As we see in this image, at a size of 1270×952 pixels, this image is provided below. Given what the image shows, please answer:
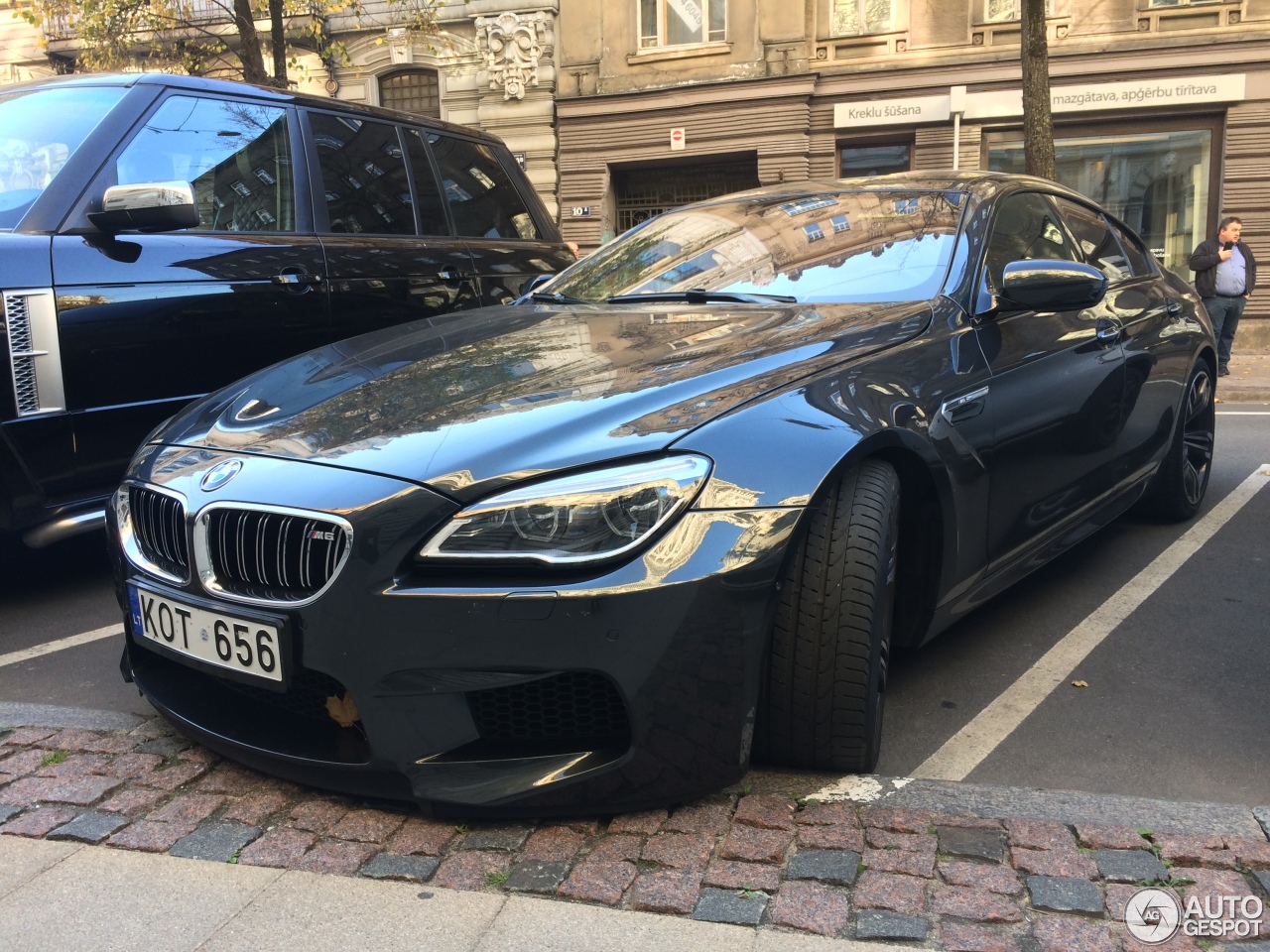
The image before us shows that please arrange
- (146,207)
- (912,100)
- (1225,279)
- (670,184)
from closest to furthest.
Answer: (146,207) → (1225,279) → (912,100) → (670,184)

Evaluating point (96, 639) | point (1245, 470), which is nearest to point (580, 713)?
point (96, 639)

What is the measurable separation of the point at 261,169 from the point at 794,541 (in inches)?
125

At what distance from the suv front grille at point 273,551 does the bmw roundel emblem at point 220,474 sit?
0.26 ft

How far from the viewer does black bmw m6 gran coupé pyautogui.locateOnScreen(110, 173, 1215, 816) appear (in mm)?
2119

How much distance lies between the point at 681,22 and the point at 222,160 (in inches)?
566

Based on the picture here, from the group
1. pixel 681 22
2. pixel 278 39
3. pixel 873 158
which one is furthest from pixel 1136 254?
pixel 681 22

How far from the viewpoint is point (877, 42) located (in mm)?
16266

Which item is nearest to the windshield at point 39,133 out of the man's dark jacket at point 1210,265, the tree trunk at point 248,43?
the tree trunk at point 248,43

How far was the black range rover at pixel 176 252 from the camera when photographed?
3.62 metres

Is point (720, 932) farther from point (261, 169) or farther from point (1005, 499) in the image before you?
point (261, 169)

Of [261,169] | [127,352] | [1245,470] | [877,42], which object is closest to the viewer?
[127,352]

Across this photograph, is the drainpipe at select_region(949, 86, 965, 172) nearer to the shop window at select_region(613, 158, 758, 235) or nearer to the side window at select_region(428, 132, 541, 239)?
the shop window at select_region(613, 158, 758, 235)

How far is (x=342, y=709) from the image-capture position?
7.65ft

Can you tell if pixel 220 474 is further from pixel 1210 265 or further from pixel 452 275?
pixel 1210 265
